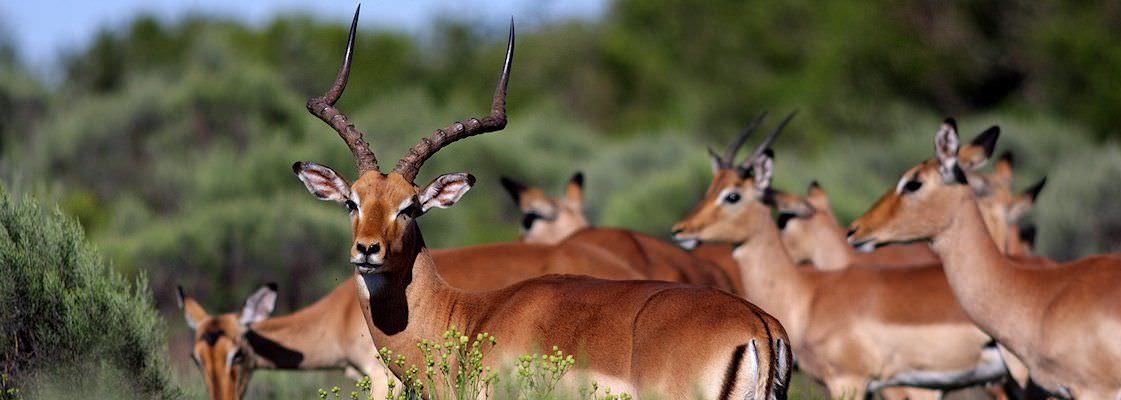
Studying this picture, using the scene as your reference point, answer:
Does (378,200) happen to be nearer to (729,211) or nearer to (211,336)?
(211,336)

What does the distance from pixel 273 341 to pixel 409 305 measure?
→ 295 centimetres

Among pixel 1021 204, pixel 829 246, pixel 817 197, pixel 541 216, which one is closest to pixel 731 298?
pixel 829 246

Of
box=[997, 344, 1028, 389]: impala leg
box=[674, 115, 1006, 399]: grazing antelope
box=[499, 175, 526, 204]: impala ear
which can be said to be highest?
box=[499, 175, 526, 204]: impala ear

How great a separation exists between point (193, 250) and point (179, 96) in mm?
5753

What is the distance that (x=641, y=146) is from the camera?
76.7 feet

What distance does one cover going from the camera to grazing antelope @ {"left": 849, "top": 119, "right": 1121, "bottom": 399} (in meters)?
7.12

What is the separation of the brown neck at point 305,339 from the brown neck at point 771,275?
8.84 ft

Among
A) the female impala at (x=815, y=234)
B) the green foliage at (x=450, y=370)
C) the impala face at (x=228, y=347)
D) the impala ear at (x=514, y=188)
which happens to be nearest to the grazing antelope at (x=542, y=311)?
the green foliage at (x=450, y=370)

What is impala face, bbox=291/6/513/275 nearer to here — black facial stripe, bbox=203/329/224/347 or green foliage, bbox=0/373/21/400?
green foliage, bbox=0/373/21/400

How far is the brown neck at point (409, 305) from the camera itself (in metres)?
6.15

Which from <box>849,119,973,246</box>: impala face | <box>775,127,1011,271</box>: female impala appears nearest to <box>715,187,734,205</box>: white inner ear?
<box>775,127,1011,271</box>: female impala

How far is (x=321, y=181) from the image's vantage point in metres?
6.45

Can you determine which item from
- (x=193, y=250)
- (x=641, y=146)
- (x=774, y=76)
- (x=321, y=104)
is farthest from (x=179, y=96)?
(x=774, y=76)

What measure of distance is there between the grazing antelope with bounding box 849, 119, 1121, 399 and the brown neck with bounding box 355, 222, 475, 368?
2.89m
